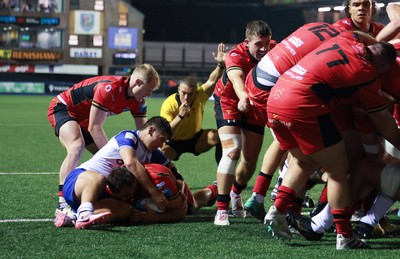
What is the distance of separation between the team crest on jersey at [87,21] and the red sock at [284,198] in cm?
4692

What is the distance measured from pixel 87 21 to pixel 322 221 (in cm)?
4737

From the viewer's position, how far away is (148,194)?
737cm

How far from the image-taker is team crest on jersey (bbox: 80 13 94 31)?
171 feet

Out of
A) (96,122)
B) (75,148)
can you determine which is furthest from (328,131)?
(75,148)

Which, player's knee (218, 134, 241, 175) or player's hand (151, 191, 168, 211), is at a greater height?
player's knee (218, 134, 241, 175)

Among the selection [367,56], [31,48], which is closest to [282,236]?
[367,56]

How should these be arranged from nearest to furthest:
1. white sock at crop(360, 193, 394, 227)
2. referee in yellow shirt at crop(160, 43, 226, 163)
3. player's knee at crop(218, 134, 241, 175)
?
white sock at crop(360, 193, 394, 227) < player's knee at crop(218, 134, 241, 175) < referee in yellow shirt at crop(160, 43, 226, 163)

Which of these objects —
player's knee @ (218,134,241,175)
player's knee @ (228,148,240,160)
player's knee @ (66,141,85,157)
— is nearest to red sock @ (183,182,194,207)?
player's knee @ (218,134,241,175)

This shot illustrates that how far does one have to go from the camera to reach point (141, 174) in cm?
712

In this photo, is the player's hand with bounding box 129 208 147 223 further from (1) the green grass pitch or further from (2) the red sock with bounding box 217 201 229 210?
(2) the red sock with bounding box 217 201 229 210

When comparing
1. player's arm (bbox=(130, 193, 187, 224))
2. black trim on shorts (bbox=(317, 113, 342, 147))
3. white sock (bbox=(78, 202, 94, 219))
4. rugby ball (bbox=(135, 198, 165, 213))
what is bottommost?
player's arm (bbox=(130, 193, 187, 224))

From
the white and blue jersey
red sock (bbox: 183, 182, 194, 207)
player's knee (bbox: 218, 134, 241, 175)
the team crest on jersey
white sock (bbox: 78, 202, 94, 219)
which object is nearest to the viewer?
white sock (bbox: 78, 202, 94, 219)

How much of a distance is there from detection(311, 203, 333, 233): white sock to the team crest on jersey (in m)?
46.9

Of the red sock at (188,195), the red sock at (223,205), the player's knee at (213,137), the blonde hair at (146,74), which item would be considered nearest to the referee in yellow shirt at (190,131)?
the player's knee at (213,137)
